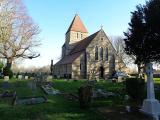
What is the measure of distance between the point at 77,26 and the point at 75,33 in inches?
77.0

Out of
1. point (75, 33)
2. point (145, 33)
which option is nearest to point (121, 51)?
point (75, 33)

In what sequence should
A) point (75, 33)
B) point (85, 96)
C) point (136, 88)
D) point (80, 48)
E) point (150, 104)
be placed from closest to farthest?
point (150, 104) < point (85, 96) < point (136, 88) < point (80, 48) < point (75, 33)

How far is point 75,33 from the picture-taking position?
61.7 metres

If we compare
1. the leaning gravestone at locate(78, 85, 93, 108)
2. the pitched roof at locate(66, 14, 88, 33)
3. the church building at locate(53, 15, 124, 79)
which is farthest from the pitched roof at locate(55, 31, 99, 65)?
the leaning gravestone at locate(78, 85, 93, 108)

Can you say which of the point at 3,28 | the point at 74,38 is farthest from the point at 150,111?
the point at 74,38

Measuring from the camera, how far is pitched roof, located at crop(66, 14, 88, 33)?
201 feet

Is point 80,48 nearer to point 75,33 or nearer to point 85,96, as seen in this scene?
point 75,33

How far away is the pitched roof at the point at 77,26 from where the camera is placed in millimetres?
61250

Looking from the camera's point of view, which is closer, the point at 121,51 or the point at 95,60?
the point at 95,60

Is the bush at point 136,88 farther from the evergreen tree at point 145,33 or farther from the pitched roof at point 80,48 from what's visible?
the pitched roof at point 80,48

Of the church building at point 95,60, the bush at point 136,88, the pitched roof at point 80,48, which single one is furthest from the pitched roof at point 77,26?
the bush at point 136,88

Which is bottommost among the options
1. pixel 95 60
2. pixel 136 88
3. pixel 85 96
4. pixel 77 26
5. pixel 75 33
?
pixel 85 96

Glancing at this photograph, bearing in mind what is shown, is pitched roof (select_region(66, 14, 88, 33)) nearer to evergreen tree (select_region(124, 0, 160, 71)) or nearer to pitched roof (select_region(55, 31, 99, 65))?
pitched roof (select_region(55, 31, 99, 65))

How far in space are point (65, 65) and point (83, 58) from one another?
642cm
